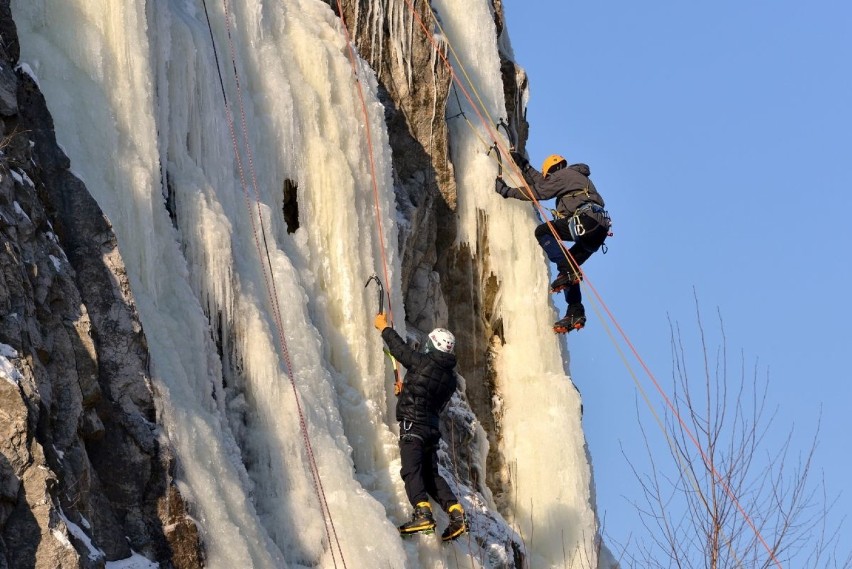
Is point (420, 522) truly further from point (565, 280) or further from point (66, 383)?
point (565, 280)

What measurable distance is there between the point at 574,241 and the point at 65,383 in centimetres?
731

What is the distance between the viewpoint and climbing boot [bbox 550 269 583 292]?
47.2ft

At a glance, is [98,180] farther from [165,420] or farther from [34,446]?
[34,446]

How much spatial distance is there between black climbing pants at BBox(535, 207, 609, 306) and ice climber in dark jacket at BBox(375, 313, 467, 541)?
311 centimetres

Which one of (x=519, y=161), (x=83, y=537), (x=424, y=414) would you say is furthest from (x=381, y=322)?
(x=83, y=537)

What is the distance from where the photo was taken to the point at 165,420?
29.5ft

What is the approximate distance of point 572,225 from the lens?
562 inches

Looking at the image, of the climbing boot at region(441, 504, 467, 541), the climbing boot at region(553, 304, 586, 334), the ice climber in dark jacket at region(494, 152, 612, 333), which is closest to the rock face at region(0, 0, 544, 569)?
the climbing boot at region(441, 504, 467, 541)

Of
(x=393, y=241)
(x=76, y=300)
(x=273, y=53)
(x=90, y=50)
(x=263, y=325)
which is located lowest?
(x=76, y=300)

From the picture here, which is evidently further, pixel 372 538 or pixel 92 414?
pixel 372 538

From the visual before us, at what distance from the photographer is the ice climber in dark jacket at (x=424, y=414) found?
11422 millimetres

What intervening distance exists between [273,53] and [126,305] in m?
4.91

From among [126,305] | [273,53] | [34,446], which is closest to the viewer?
[34,446]

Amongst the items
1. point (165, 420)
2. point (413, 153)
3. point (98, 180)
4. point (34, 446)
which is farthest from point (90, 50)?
point (413, 153)
